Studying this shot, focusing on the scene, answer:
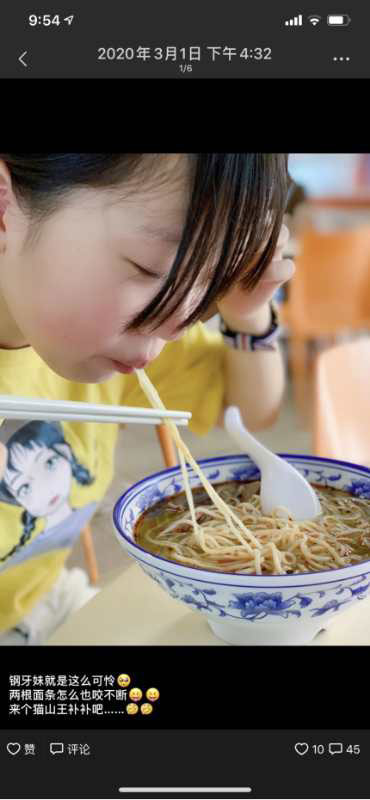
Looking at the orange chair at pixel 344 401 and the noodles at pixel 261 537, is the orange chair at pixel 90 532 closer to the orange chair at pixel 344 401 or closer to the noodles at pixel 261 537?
the noodles at pixel 261 537

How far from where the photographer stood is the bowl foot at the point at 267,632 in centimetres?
44

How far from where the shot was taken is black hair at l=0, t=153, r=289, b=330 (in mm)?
399

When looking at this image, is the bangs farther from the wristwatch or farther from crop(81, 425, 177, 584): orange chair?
the wristwatch

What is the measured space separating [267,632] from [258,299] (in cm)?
27

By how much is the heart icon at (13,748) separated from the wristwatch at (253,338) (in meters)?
0.42

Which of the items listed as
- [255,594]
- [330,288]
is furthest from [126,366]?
[330,288]

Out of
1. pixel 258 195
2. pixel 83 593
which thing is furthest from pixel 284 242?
pixel 83 593

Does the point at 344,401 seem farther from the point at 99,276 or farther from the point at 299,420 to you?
the point at 99,276

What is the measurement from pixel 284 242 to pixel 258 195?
0.10 meters

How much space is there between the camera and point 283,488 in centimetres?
53

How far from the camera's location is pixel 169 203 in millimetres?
408
